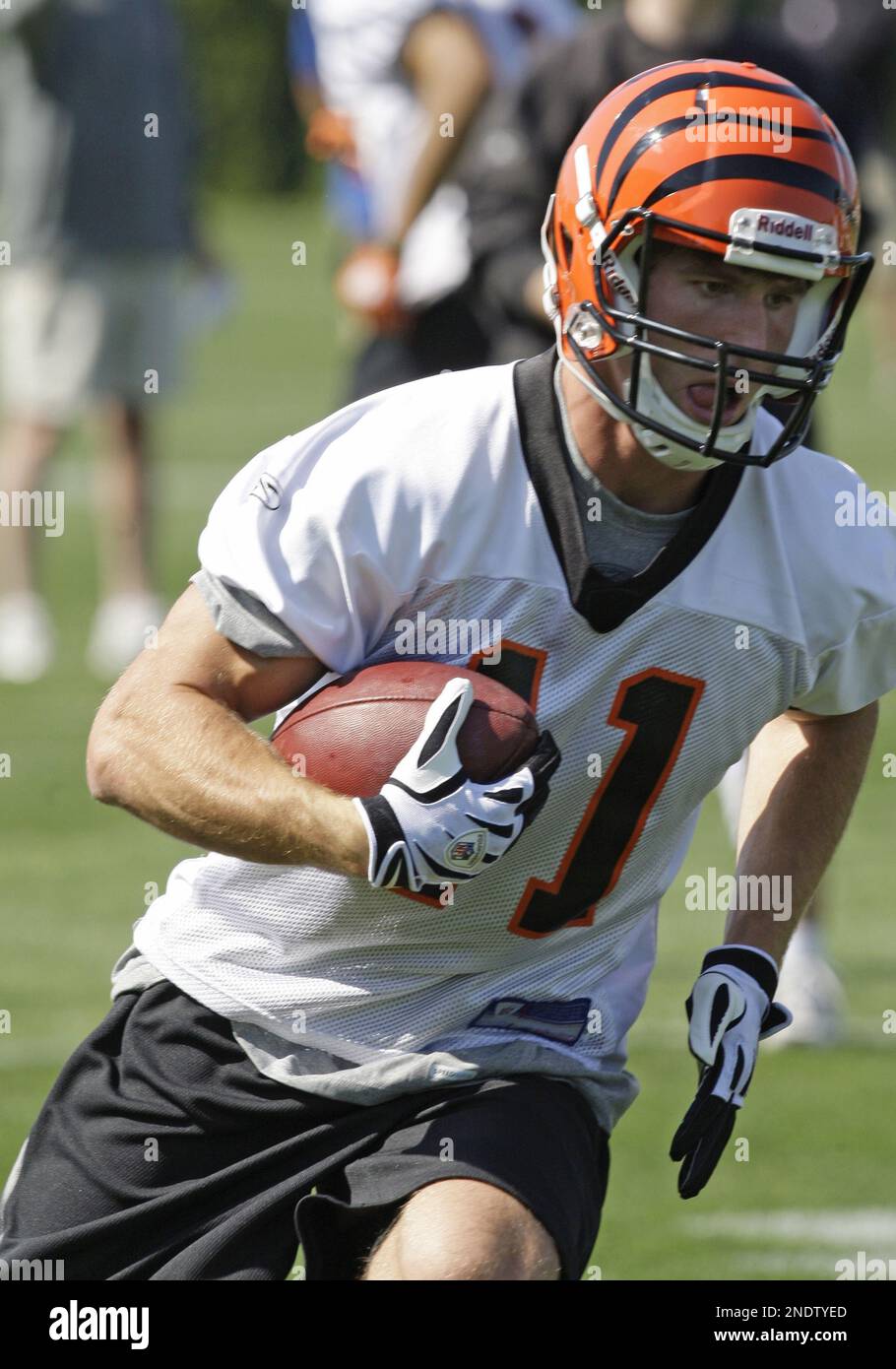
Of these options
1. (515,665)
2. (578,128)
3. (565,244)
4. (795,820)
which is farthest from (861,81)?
(515,665)

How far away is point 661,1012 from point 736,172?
306 centimetres

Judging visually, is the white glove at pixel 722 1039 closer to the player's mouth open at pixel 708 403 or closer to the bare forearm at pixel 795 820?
the bare forearm at pixel 795 820

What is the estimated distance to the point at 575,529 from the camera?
3158 mm

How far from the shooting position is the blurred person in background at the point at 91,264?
8.95 meters

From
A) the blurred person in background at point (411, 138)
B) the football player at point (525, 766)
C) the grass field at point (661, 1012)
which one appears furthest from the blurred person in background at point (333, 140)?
the football player at point (525, 766)

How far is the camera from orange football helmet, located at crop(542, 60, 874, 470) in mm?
3043

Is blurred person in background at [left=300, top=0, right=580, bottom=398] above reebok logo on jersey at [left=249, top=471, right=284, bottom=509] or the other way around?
above

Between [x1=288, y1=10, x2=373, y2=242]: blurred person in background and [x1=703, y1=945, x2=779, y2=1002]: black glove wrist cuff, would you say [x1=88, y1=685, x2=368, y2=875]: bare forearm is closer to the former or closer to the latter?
[x1=703, y1=945, x2=779, y2=1002]: black glove wrist cuff

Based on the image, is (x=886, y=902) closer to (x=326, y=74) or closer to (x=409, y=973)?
(x=326, y=74)

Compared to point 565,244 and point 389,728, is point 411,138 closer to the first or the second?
point 565,244

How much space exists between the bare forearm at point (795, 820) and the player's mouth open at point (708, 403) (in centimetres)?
62

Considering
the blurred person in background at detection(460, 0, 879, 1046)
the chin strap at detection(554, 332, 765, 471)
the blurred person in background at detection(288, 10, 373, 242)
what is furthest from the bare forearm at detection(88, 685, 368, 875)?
the blurred person in background at detection(288, 10, 373, 242)
